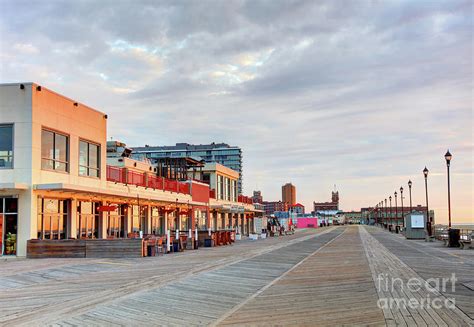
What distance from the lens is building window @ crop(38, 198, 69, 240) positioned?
24.4 m

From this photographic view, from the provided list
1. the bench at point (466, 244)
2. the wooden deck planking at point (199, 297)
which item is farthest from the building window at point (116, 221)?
the bench at point (466, 244)

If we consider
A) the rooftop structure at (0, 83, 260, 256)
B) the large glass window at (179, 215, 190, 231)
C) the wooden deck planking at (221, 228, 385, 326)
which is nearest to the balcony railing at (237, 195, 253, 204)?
the large glass window at (179, 215, 190, 231)

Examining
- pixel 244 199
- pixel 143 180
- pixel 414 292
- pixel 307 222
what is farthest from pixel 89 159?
pixel 307 222

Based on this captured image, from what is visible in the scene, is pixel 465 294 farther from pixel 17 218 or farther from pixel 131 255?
pixel 17 218

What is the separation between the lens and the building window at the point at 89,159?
93.1 ft

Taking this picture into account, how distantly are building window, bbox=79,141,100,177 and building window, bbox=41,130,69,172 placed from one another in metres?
1.56

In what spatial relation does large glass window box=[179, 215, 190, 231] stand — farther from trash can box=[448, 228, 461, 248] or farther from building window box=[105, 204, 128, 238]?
trash can box=[448, 228, 461, 248]

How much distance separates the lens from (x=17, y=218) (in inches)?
922

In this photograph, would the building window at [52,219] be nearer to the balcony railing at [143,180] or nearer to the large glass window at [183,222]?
the balcony railing at [143,180]

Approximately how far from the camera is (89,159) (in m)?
29.2

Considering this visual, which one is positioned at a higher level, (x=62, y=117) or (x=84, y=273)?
(x=62, y=117)

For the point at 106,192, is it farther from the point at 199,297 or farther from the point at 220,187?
the point at 220,187

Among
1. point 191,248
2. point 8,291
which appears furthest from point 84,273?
point 191,248

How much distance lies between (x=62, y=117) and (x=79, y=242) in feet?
21.7
